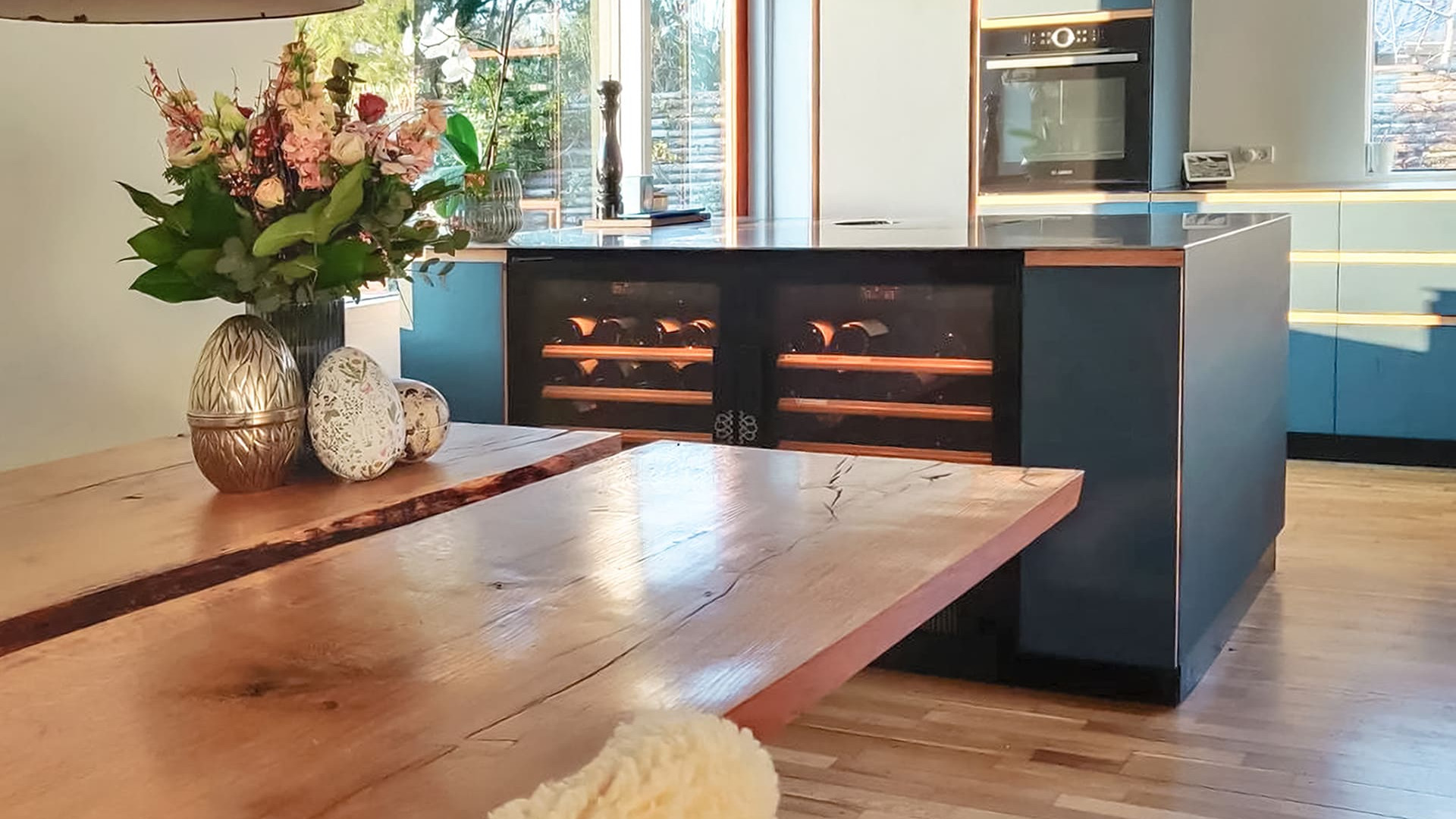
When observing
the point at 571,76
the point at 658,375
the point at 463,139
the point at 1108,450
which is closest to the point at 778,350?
the point at 658,375

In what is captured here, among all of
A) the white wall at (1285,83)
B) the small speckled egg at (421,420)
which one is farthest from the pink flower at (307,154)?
the white wall at (1285,83)

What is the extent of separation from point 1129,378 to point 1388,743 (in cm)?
82

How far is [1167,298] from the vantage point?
9.45 feet

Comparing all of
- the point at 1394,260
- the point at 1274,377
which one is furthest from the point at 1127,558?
the point at 1394,260

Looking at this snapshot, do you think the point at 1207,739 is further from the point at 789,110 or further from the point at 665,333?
the point at 789,110

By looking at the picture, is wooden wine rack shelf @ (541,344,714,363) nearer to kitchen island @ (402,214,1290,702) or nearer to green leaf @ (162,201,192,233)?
kitchen island @ (402,214,1290,702)

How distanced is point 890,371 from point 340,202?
1.65 meters

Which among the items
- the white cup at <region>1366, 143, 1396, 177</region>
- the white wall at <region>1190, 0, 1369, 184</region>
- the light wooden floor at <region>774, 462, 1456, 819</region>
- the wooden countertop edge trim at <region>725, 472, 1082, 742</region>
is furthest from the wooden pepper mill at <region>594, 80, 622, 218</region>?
the white cup at <region>1366, 143, 1396, 177</region>

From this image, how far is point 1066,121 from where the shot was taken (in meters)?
5.96

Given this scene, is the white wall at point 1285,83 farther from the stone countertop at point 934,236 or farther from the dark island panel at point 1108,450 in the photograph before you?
the dark island panel at point 1108,450

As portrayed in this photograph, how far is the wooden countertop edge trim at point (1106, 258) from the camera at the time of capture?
2857 mm

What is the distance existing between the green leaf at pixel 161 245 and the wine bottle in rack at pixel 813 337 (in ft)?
5.54

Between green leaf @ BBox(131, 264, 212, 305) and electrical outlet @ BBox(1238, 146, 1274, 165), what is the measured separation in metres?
5.38

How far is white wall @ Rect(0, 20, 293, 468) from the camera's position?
2.42 meters
